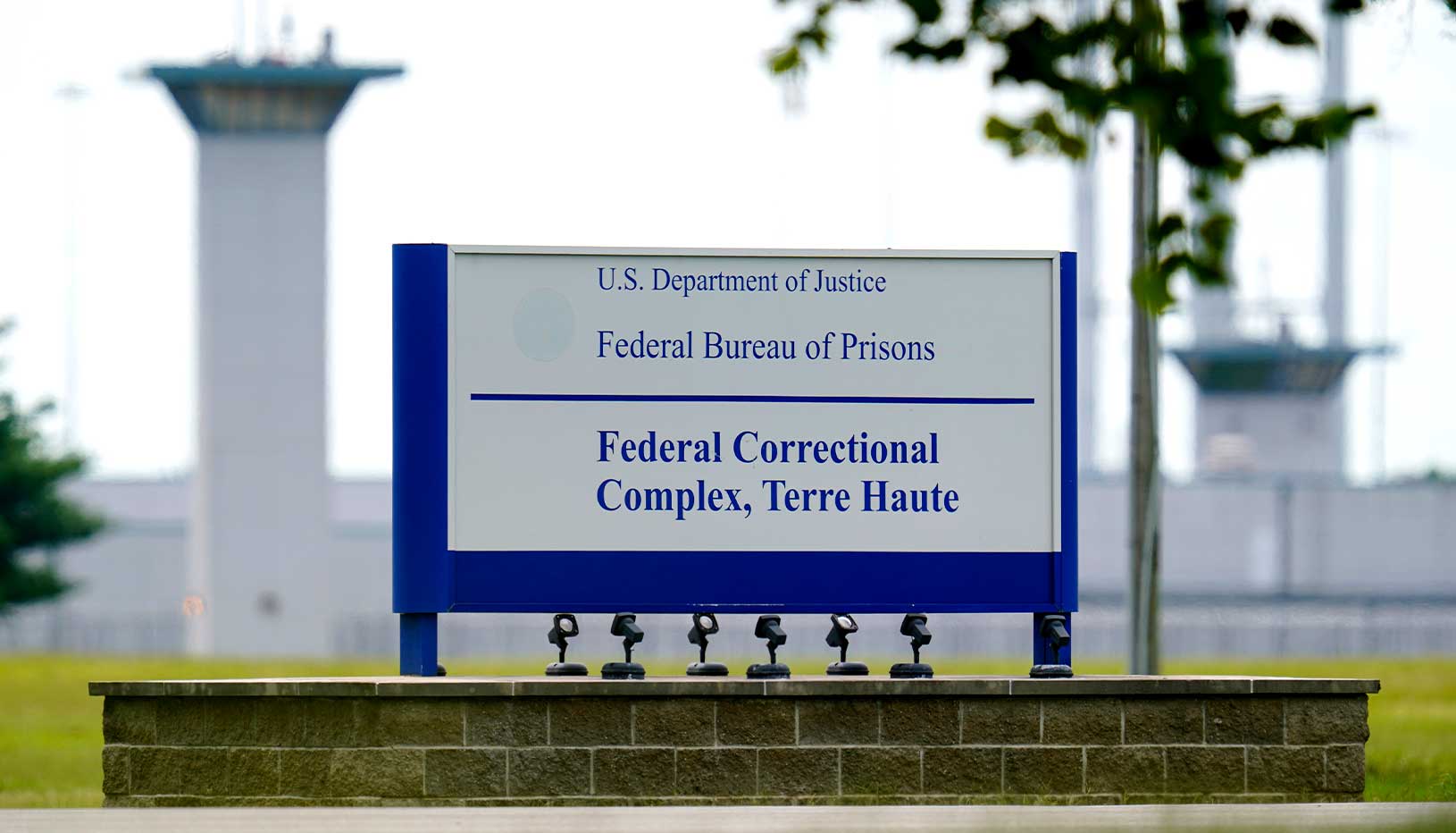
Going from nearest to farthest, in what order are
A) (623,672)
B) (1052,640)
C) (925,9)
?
(925,9) → (623,672) → (1052,640)

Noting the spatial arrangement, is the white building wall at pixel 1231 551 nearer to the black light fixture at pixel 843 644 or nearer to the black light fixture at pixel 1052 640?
the black light fixture at pixel 1052 640

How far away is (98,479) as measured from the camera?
9062 centimetres

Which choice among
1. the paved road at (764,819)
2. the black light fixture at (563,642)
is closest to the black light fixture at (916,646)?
the paved road at (764,819)

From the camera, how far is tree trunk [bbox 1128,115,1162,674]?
22.7 meters

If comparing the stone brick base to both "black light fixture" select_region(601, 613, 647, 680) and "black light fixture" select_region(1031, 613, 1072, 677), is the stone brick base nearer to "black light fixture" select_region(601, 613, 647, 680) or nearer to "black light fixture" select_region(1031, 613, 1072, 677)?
"black light fixture" select_region(601, 613, 647, 680)

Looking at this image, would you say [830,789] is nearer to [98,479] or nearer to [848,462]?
[848,462]

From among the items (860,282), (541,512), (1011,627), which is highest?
(860,282)

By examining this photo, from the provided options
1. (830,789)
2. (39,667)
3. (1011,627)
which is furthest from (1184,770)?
(1011,627)

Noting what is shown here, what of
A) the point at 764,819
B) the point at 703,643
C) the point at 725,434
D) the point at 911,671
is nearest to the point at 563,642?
the point at 703,643

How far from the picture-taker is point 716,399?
43.9 feet

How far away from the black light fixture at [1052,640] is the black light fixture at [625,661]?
2171 millimetres

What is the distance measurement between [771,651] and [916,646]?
0.80 metres

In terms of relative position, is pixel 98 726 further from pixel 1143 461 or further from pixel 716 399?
pixel 716 399

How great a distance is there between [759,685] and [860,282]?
245 centimetres
